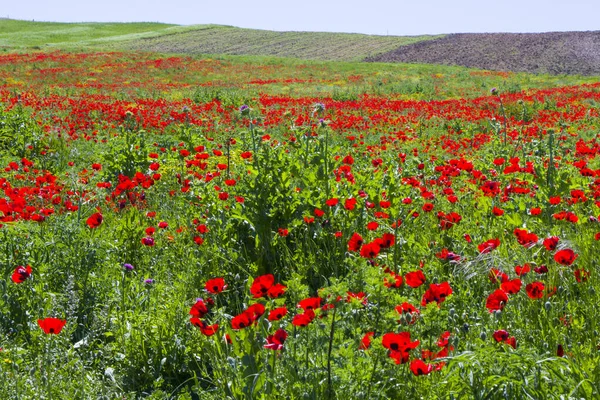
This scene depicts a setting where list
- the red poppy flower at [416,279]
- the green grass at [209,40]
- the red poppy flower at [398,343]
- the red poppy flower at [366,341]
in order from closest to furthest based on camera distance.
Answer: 1. the red poppy flower at [398,343]
2. the red poppy flower at [366,341]
3. the red poppy flower at [416,279]
4. the green grass at [209,40]

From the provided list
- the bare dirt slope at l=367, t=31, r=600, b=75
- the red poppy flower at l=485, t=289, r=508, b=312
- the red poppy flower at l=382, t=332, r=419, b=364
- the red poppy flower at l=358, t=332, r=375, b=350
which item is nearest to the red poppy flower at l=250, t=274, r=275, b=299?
the red poppy flower at l=358, t=332, r=375, b=350

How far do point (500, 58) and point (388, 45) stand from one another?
13895mm

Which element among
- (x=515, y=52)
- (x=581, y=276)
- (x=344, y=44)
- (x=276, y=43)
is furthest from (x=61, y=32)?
(x=581, y=276)

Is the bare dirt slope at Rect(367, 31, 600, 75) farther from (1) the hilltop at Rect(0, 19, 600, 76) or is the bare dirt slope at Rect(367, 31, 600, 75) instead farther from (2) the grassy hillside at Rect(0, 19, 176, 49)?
(2) the grassy hillside at Rect(0, 19, 176, 49)

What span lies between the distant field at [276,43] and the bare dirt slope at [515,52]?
3432 millimetres

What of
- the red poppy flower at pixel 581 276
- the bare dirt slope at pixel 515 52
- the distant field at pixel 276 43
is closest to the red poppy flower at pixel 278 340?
the red poppy flower at pixel 581 276

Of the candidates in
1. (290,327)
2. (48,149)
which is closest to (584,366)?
(290,327)

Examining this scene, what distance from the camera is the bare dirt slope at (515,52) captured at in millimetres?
39972

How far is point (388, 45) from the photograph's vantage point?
55875 mm

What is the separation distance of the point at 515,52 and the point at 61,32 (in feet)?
162

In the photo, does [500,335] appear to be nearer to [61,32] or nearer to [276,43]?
[276,43]

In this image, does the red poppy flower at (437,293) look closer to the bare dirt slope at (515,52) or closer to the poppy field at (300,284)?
the poppy field at (300,284)

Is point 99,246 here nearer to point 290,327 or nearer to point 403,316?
point 290,327

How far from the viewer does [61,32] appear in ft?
222
